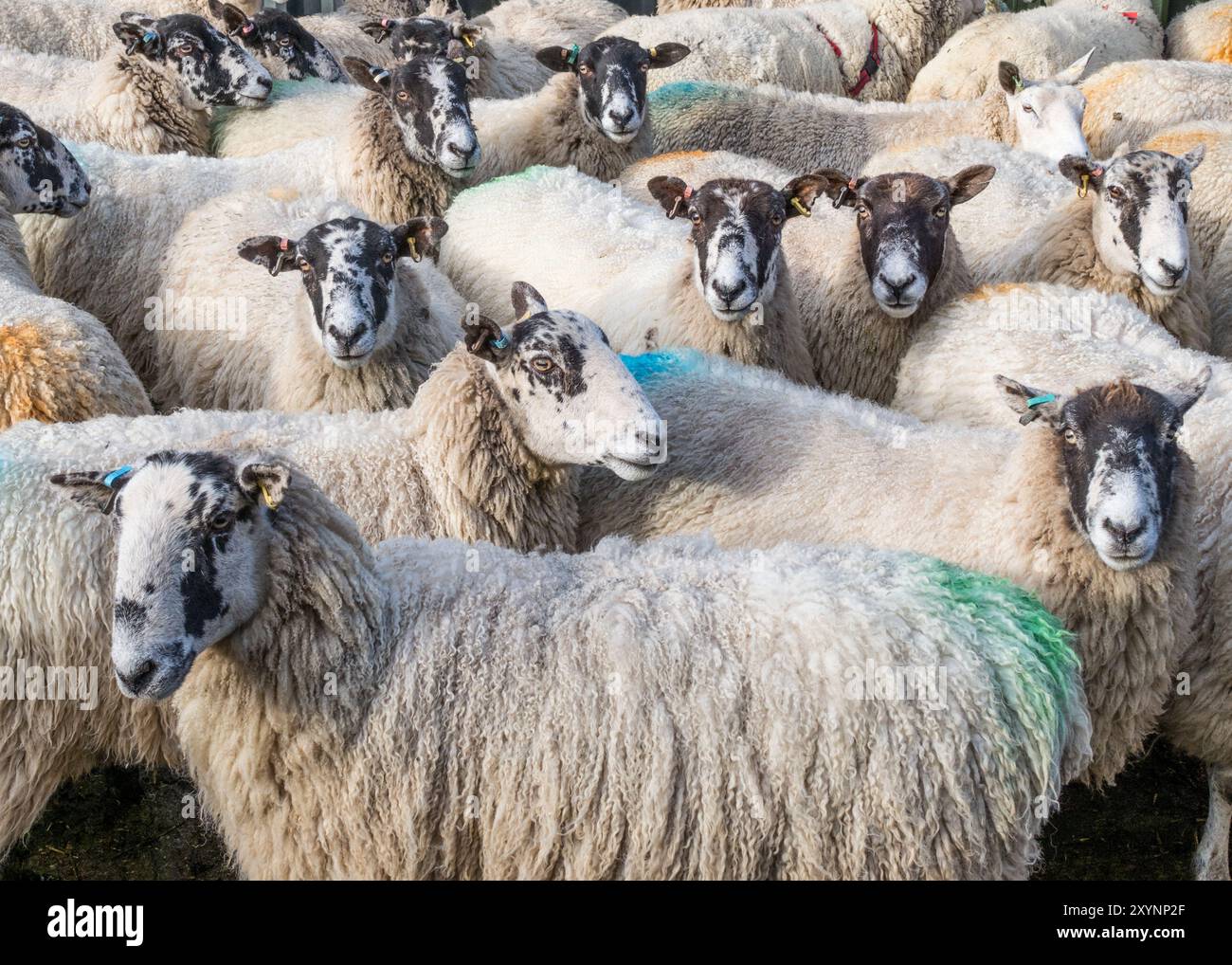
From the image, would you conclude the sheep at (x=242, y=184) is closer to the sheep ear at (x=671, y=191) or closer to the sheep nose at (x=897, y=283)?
the sheep ear at (x=671, y=191)

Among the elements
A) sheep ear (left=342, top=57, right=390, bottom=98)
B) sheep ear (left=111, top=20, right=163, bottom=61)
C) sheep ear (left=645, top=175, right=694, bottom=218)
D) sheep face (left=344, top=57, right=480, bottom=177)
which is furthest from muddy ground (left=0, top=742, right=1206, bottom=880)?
sheep ear (left=111, top=20, right=163, bottom=61)

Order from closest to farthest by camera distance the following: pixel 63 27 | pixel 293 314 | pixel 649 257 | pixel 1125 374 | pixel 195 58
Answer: pixel 1125 374 < pixel 293 314 < pixel 649 257 < pixel 195 58 < pixel 63 27

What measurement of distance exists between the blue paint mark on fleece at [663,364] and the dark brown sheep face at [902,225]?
916 millimetres

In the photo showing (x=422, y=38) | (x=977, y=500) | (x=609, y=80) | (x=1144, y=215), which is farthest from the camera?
(x=422, y=38)

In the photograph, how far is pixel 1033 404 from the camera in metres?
3.83

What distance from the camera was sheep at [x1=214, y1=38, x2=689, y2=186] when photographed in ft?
22.5

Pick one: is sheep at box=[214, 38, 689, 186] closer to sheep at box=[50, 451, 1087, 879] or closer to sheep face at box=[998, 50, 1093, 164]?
sheep face at box=[998, 50, 1093, 164]

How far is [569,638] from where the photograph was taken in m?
3.18

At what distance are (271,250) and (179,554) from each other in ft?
7.43

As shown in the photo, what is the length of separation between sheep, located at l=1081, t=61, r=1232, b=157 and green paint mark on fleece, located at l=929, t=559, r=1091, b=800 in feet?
16.9

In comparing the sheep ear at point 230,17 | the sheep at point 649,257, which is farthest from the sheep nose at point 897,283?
the sheep ear at point 230,17

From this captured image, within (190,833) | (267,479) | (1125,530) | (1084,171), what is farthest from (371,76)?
(1125,530)

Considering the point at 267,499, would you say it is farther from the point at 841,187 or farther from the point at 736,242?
the point at 841,187
